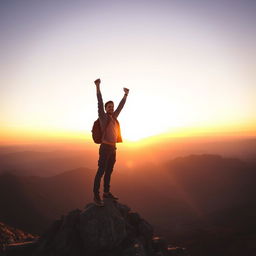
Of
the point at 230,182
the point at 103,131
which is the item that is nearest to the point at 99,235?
the point at 103,131

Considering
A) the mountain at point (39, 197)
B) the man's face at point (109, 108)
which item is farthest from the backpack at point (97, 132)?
the mountain at point (39, 197)

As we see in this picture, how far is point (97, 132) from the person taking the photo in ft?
29.8

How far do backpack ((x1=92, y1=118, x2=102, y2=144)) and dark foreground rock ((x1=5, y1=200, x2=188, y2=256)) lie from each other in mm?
3132

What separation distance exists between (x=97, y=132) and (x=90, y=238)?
4133 millimetres

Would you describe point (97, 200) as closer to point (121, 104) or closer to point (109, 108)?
point (109, 108)

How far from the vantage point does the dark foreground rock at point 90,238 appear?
9.84m

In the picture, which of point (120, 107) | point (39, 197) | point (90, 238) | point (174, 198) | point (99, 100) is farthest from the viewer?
point (174, 198)

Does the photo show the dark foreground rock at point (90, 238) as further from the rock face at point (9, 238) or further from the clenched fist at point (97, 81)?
the clenched fist at point (97, 81)

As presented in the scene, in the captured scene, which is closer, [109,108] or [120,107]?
[109,108]

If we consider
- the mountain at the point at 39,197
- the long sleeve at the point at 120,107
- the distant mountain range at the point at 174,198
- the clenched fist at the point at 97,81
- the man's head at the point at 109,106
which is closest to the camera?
the clenched fist at the point at 97,81

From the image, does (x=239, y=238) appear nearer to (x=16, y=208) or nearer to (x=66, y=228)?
(x=66, y=228)

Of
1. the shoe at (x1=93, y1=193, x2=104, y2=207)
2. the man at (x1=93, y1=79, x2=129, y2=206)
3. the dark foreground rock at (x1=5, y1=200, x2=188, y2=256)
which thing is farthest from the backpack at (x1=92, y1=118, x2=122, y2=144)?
the dark foreground rock at (x1=5, y1=200, x2=188, y2=256)

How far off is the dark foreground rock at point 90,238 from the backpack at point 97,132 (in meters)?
3.13

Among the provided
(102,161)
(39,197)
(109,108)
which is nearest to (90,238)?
(102,161)
